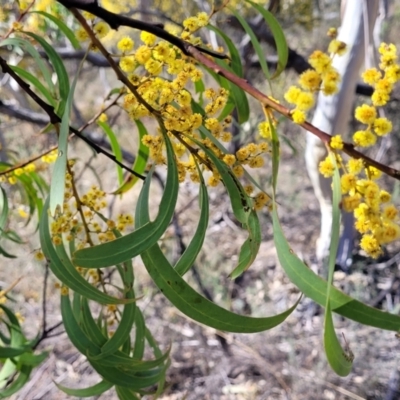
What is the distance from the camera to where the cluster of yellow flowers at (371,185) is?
0.45m

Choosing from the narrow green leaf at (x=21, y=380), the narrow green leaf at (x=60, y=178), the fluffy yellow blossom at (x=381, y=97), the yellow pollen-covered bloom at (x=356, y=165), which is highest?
the fluffy yellow blossom at (x=381, y=97)

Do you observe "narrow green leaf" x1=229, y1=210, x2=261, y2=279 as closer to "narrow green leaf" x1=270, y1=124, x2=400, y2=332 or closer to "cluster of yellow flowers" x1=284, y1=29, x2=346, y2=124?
"narrow green leaf" x1=270, y1=124, x2=400, y2=332

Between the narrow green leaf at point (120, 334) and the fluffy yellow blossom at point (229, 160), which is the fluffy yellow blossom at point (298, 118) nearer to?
the fluffy yellow blossom at point (229, 160)

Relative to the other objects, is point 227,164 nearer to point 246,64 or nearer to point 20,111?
point 20,111

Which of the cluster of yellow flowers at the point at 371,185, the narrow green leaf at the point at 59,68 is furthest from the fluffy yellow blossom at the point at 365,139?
the narrow green leaf at the point at 59,68

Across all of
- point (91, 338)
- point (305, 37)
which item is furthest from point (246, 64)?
point (305, 37)

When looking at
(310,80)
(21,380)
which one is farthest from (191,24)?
(21,380)

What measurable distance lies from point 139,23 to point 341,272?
6.29 feet

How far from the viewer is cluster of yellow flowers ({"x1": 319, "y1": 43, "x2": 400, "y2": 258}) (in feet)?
1.49

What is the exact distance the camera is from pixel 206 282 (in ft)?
7.57

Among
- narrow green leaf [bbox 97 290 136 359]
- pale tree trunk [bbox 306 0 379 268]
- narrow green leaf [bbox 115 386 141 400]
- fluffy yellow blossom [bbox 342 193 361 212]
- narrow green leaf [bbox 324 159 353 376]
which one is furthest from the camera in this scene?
pale tree trunk [bbox 306 0 379 268]

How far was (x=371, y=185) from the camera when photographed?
458mm

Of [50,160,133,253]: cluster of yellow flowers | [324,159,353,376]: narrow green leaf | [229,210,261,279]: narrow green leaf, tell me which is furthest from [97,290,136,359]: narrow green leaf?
[324,159,353,376]: narrow green leaf

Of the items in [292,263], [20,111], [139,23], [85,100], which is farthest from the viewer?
[85,100]
